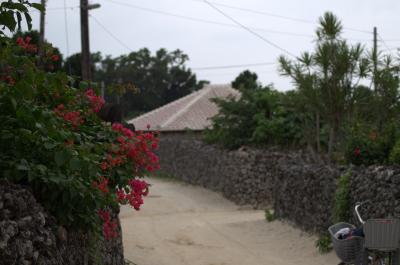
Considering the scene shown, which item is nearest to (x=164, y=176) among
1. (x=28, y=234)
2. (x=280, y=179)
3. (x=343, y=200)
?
(x=280, y=179)

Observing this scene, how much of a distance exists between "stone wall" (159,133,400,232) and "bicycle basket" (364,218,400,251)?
2555mm

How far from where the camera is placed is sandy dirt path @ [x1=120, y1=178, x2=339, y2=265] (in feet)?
36.0

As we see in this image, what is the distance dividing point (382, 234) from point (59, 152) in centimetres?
329

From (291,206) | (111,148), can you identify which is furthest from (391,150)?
(111,148)

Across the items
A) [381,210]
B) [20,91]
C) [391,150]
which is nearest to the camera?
[20,91]

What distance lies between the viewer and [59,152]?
4832 mm

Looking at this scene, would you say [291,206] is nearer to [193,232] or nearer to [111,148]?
[193,232]

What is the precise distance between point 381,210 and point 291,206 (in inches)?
186

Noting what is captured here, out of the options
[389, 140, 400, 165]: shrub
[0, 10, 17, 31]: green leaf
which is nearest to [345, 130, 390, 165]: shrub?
[389, 140, 400, 165]: shrub

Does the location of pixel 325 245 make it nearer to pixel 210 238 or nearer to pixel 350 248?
pixel 210 238

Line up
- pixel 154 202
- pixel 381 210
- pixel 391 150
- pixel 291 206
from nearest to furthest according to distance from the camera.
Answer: pixel 381 210 → pixel 391 150 → pixel 291 206 → pixel 154 202

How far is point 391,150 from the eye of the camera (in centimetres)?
1262

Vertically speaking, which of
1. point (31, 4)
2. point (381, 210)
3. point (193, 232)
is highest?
point (31, 4)

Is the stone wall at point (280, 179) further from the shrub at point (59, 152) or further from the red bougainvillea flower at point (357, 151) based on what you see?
the shrub at point (59, 152)
